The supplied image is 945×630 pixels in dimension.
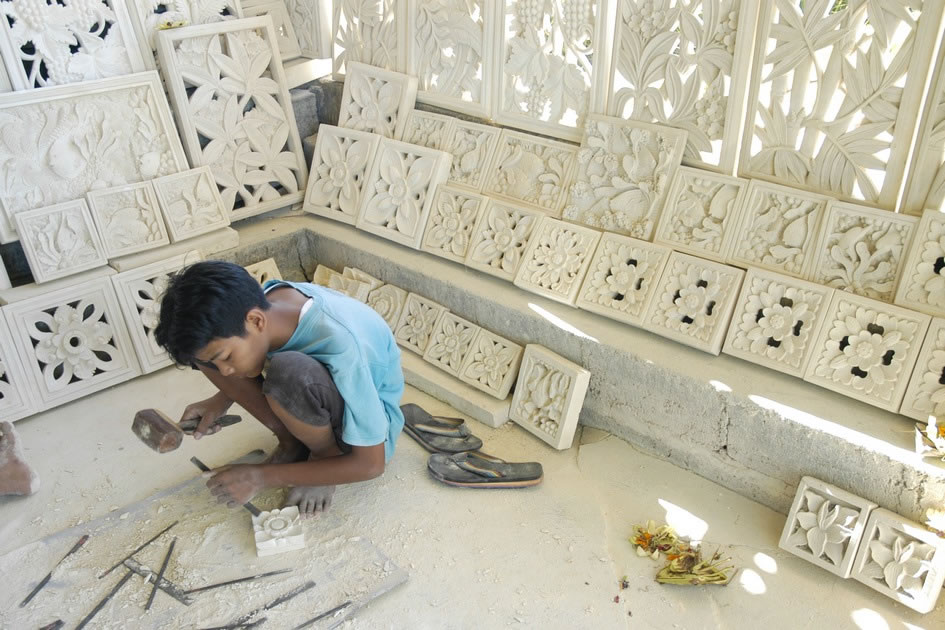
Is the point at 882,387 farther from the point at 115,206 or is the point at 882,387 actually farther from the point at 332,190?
the point at 115,206

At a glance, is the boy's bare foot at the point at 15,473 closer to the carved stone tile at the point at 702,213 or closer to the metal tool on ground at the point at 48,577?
the metal tool on ground at the point at 48,577

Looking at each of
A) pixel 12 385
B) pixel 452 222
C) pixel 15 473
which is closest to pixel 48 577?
pixel 15 473

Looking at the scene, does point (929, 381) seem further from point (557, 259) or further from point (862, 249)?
point (557, 259)

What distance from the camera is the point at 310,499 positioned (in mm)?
2875

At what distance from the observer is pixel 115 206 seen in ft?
12.2

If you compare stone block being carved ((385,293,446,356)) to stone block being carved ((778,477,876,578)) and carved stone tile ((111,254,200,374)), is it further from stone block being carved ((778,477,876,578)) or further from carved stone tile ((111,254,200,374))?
stone block being carved ((778,477,876,578))

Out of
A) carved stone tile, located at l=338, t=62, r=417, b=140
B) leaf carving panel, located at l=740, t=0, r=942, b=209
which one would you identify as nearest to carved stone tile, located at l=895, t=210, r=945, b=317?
leaf carving panel, located at l=740, t=0, r=942, b=209

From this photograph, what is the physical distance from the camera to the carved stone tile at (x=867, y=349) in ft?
8.64

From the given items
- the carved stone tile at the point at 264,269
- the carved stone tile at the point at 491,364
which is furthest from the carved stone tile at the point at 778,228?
the carved stone tile at the point at 264,269

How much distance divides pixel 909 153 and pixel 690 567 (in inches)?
64.7

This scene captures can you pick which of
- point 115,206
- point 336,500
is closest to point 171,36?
point 115,206

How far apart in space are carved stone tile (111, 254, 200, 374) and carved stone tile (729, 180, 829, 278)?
266 centimetres

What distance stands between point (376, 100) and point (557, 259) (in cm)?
153

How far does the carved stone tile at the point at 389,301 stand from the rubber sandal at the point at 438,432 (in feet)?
2.02
